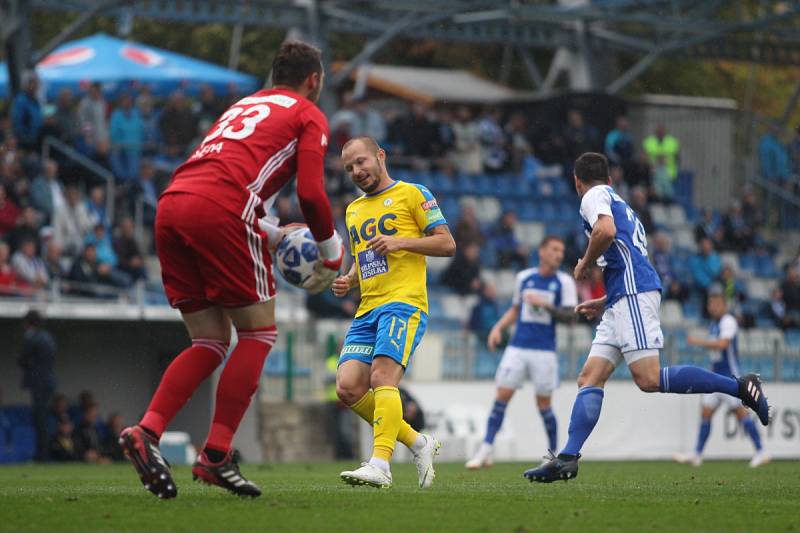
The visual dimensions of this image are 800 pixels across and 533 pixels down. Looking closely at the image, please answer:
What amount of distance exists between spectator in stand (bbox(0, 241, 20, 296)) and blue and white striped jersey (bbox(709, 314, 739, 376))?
8839 mm

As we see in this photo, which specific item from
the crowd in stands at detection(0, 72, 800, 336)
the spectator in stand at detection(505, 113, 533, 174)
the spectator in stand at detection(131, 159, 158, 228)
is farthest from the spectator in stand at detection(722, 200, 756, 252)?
the spectator in stand at detection(131, 159, 158, 228)

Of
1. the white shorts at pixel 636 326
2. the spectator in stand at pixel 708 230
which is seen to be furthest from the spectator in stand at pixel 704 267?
the white shorts at pixel 636 326

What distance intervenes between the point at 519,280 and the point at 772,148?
1888cm

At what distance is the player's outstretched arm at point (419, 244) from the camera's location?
9.22 metres

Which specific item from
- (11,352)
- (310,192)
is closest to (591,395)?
(310,192)

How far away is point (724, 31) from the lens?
31172 millimetres

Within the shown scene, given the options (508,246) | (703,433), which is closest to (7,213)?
(508,246)

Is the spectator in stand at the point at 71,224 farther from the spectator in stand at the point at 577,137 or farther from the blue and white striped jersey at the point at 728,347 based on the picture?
the spectator in stand at the point at 577,137

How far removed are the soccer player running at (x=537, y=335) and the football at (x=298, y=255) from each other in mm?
7483

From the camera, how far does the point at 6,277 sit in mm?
19719

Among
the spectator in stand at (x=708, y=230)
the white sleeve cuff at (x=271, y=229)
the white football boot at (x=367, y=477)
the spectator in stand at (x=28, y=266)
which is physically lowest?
the white football boot at (x=367, y=477)

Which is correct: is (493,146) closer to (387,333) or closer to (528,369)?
Answer: (528,369)

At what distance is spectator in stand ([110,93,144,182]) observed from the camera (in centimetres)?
2419

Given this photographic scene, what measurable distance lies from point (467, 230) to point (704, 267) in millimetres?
5574
